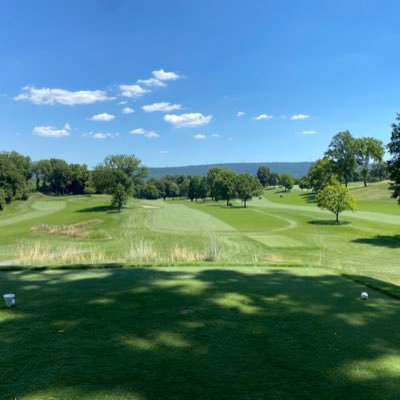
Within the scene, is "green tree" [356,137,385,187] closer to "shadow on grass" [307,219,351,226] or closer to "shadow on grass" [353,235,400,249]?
"shadow on grass" [307,219,351,226]

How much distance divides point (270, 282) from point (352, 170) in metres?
90.0

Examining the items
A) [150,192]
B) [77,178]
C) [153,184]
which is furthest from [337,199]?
[153,184]

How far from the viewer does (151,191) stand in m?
144

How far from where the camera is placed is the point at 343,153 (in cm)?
8975

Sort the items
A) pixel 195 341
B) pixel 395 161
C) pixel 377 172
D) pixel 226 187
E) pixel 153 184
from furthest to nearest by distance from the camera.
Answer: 1. pixel 153 184
2. pixel 377 172
3. pixel 226 187
4. pixel 395 161
5. pixel 195 341

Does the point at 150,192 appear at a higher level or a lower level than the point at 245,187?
lower

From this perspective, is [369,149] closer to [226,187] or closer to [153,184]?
[226,187]

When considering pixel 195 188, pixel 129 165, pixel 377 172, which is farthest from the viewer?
pixel 195 188

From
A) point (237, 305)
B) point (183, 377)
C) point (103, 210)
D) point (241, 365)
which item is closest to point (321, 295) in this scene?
point (237, 305)

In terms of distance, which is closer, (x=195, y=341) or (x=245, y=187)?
(x=195, y=341)

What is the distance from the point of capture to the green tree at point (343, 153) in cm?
8900

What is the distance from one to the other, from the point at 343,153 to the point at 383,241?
5868 cm

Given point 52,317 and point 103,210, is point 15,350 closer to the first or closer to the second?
point 52,317

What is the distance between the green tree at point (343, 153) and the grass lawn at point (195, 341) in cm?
8744
